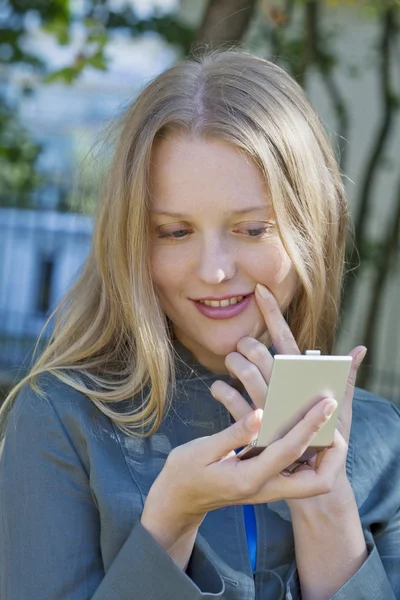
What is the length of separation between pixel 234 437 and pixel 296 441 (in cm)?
11

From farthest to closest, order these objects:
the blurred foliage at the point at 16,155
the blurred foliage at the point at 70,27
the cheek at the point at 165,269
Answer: the blurred foliage at the point at 16,155, the blurred foliage at the point at 70,27, the cheek at the point at 165,269

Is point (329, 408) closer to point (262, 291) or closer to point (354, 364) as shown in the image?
point (354, 364)

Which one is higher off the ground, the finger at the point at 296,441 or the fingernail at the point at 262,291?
the fingernail at the point at 262,291

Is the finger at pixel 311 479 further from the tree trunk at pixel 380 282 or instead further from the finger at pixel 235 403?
the tree trunk at pixel 380 282

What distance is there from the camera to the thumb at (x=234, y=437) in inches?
68.6

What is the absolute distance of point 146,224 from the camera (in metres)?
2.19

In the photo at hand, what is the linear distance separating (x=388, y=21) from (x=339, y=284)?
13.2 ft

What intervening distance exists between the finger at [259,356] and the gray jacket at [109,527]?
265 millimetres

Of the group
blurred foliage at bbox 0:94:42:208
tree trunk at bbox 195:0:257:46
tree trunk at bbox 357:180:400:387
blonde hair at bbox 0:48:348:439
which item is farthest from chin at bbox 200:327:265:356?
tree trunk at bbox 357:180:400:387

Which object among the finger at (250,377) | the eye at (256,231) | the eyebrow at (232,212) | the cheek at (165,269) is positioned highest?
the eyebrow at (232,212)

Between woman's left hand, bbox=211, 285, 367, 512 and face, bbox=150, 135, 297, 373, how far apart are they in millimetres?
53

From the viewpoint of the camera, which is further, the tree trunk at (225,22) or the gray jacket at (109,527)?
the tree trunk at (225,22)

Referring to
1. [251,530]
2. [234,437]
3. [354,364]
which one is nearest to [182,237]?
[354,364]

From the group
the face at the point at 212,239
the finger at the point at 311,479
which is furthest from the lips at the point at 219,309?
the finger at the point at 311,479
